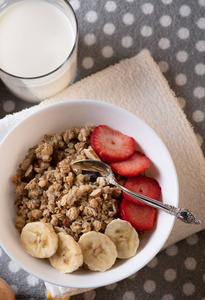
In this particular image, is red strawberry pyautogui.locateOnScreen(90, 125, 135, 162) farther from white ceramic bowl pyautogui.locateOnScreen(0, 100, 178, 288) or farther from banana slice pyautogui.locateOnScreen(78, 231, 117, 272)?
banana slice pyautogui.locateOnScreen(78, 231, 117, 272)

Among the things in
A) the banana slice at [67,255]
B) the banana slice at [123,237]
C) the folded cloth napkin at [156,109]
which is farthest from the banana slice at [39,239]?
the folded cloth napkin at [156,109]

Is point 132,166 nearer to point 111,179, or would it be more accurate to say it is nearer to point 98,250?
point 111,179

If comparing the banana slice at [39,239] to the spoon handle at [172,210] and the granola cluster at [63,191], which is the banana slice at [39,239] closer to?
the granola cluster at [63,191]

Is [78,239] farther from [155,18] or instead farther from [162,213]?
[155,18]

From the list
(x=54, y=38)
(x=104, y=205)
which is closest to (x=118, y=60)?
(x=54, y=38)

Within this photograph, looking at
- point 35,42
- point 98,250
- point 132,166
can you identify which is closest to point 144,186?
point 132,166

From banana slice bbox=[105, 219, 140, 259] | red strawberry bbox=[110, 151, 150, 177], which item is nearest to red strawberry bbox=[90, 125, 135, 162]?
red strawberry bbox=[110, 151, 150, 177]

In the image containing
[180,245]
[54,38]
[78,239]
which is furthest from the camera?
[180,245]
